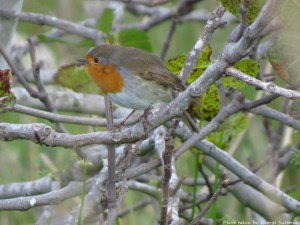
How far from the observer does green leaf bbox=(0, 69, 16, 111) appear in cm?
252

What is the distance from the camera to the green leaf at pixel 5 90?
2523 mm

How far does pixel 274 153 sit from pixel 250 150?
0.66 metres

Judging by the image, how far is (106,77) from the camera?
12.1 feet

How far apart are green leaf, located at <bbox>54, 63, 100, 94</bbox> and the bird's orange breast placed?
407 millimetres

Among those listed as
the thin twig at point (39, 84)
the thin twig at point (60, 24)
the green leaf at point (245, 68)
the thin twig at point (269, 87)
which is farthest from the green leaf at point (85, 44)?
the thin twig at point (269, 87)

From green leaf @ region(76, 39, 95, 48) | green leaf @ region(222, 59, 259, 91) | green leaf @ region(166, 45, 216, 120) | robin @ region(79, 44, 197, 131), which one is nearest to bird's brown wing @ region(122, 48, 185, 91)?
robin @ region(79, 44, 197, 131)

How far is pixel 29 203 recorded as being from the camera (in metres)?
3.15

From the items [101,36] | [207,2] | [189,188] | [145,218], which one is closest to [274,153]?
[189,188]

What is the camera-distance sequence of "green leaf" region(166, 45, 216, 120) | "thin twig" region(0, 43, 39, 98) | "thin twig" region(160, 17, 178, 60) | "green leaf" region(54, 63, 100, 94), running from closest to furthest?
1. "thin twig" region(0, 43, 39, 98)
2. "green leaf" region(166, 45, 216, 120)
3. "green leaf" region(54, 63, 100, 94)
4. "thin twig" region(160, 17, 178, 60)

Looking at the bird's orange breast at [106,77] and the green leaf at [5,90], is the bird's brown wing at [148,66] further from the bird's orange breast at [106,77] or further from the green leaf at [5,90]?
the green leaf at [5,90]

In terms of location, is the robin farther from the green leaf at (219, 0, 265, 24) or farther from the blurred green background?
the green leaf at (219, 0, 265, 24)

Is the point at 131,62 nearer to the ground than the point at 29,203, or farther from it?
farther from it

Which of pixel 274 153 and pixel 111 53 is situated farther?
pixel 274 153

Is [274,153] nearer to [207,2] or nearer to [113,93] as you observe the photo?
[113,93]
